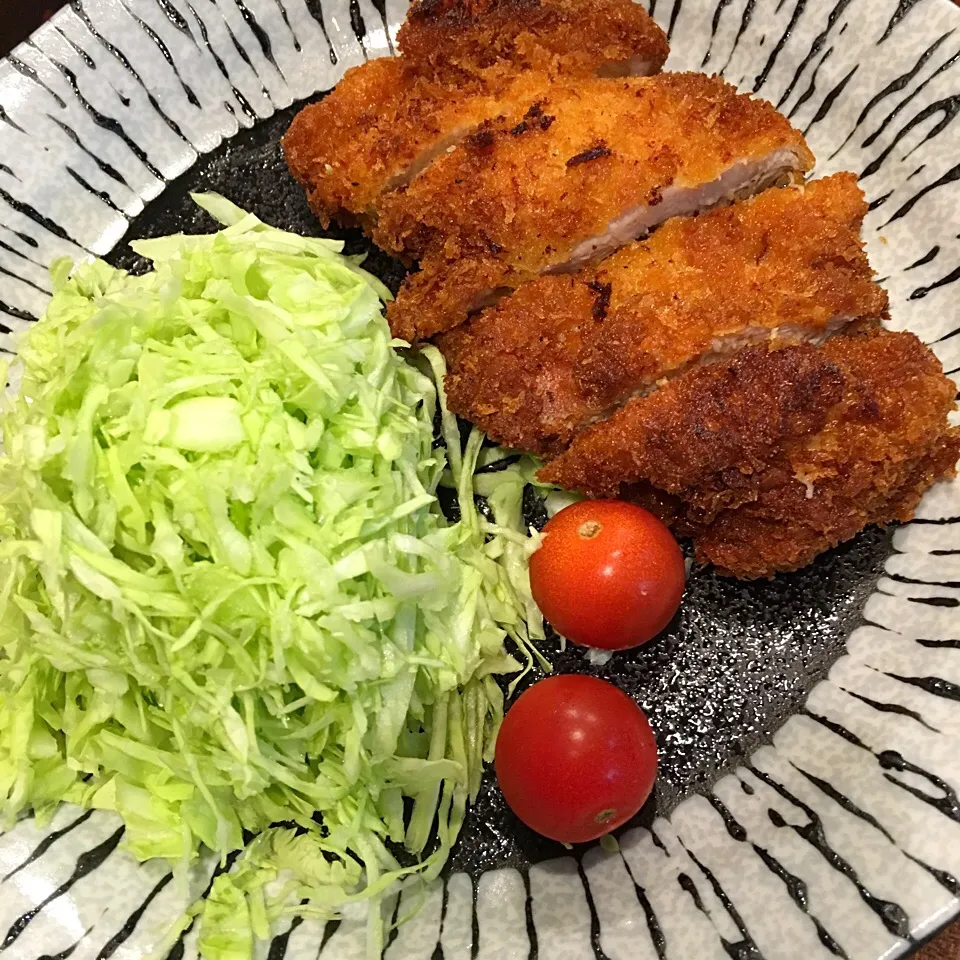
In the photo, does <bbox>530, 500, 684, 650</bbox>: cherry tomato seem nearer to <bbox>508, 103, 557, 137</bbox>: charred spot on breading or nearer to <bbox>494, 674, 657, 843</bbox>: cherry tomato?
<bbox>494, 674, 657, 843</bbox>: cherry tomato

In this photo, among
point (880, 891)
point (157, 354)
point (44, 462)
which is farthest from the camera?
point (157, 354)

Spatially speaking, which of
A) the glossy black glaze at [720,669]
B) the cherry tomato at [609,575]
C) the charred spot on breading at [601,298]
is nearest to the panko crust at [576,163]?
the charred spot on breading at [601,298]

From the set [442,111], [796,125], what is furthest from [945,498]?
[442,111]

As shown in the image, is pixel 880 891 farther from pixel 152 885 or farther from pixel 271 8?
pixel 271 8

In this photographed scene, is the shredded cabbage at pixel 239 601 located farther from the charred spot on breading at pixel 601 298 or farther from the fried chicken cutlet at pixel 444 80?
the charred spot on breading at pixel 601 298

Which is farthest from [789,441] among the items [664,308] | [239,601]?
[239,601]

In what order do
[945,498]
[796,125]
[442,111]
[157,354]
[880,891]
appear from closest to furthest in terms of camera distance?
1. [880,891]
2. [157,354]
3. [945,498]
4. [442,111]
5. [796,125]

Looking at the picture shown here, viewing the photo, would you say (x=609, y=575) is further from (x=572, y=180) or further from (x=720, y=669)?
(x=572, y=180)
